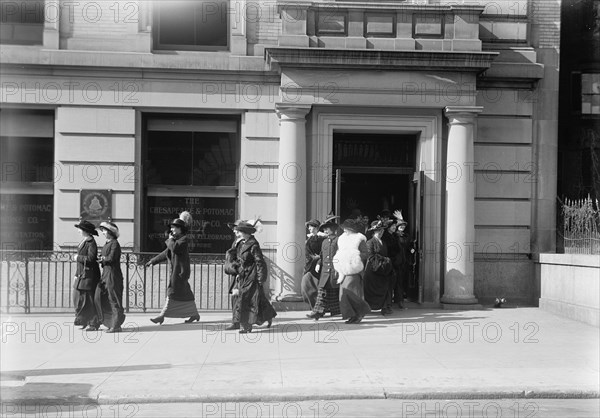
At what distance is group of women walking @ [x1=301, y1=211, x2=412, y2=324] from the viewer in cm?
1355

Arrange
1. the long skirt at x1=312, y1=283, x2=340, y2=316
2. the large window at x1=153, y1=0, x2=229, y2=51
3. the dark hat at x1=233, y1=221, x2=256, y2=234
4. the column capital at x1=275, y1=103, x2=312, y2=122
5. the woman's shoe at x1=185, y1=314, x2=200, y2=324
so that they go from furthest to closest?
the large window at x1=153, y1=0, x2=229, y2=51 < the column capital at x1=275, y1=103, x2=312, y2=122 < the long skirt at x1=312, y1=283, x2=340, y2=316 < the woman's shoe at x1=185, y1=314, x2=200, y2=324 < the dark hat at x1=233, y1=221, x2=256, y2=234

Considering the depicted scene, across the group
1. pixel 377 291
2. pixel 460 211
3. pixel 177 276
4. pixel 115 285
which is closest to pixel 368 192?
pixel 460 211

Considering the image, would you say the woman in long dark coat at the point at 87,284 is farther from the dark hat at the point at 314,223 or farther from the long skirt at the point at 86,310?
the dark hat at the point at 314,223

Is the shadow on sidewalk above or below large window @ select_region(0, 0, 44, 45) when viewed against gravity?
below

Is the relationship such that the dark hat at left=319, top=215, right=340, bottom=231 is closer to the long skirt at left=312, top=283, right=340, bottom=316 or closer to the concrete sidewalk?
the long skirt at left=312, top=283, right=340, bottom=316

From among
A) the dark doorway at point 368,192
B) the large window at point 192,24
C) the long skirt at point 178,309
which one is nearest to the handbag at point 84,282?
the long skirt at point 178,309

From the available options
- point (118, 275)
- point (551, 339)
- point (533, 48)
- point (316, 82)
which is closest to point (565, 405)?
point (551, 339)

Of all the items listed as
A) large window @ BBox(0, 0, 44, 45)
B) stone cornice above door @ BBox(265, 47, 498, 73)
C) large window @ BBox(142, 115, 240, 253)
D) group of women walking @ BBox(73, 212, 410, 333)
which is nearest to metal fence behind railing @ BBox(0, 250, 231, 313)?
large window @ BBox(142, 115, 240, 253)

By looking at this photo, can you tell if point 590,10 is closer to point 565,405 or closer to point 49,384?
point 565,405

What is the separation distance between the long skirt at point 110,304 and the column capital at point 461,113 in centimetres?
751

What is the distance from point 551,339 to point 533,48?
283 inches

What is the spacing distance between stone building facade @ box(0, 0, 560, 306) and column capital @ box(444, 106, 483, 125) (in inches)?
1.8

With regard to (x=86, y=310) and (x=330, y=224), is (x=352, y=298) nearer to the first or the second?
(x=330, y=224)

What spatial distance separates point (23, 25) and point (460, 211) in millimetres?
9985
